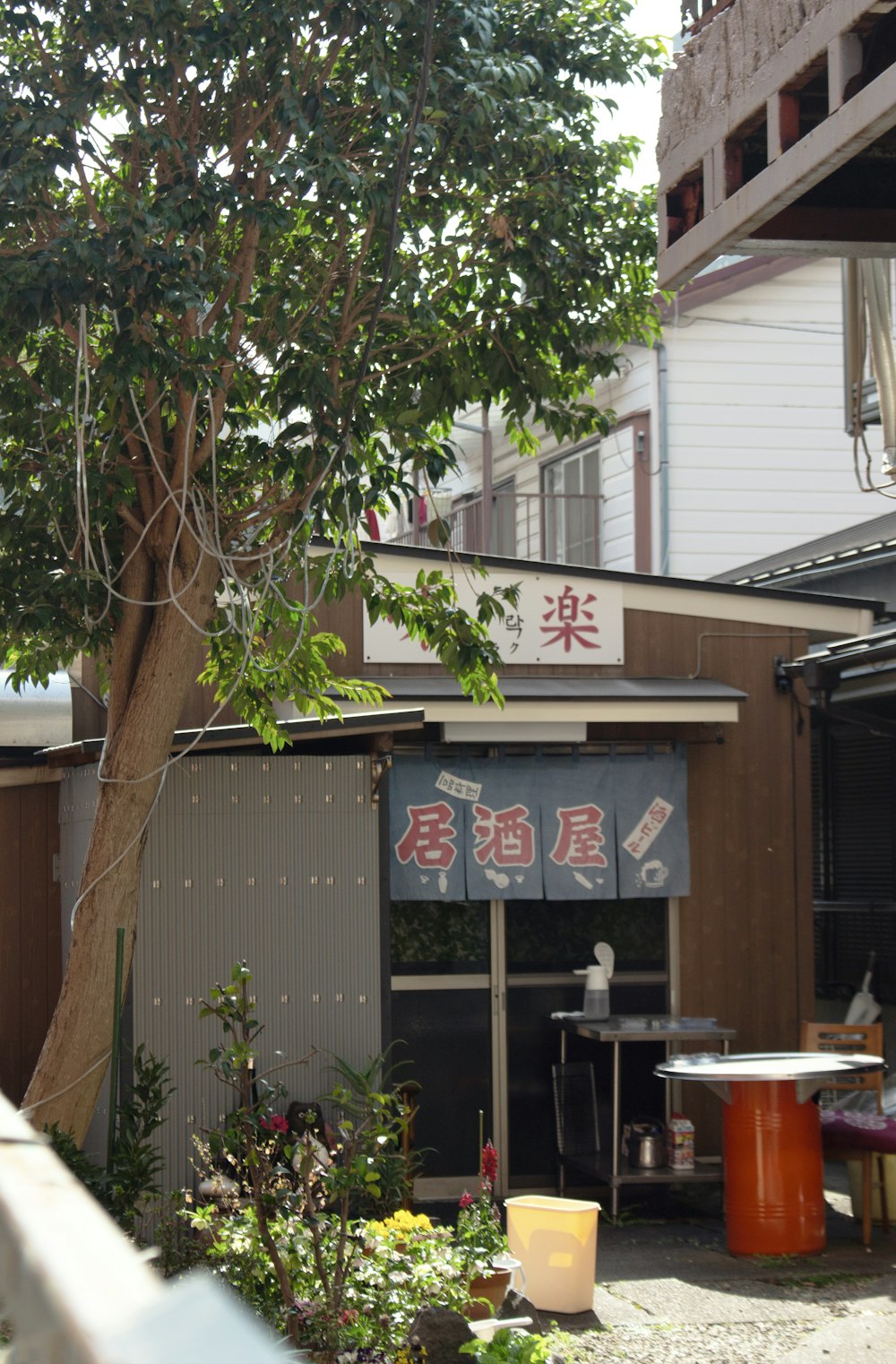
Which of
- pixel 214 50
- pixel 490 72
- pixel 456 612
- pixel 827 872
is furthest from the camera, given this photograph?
pixel 827 872

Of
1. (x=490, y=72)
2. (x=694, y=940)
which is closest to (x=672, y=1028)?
(x=694, y=940)

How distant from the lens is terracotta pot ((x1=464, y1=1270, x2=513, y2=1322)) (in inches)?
239

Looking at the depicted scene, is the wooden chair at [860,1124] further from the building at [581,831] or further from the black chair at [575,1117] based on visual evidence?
the black chair at [575,1117]

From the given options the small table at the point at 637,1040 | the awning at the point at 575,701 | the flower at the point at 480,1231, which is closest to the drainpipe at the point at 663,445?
the awning at the point at 575,701

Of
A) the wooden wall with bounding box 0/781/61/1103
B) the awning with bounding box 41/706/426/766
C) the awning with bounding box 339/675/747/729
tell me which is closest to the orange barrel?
the awning with bounding box 339/675/747/729

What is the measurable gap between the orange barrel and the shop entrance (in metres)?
2.02

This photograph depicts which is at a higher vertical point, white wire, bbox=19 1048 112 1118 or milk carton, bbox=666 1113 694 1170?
white wire, bbox=19 1048 112 1118

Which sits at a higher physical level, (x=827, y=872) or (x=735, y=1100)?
(x=827, y=872)

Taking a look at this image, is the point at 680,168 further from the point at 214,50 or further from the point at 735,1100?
the point at 735,1100

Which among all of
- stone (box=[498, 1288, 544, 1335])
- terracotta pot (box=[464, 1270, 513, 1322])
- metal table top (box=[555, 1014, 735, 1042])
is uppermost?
metal table top (box=[555, 1014, 735, 1042])

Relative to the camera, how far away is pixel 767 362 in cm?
1557

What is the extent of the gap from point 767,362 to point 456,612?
904 cm

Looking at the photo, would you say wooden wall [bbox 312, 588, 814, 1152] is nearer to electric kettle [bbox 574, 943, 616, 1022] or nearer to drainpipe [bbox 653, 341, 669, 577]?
electric kettle [bbox 574, 943, 616, 1022]

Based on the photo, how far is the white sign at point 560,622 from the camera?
10.9 metres
